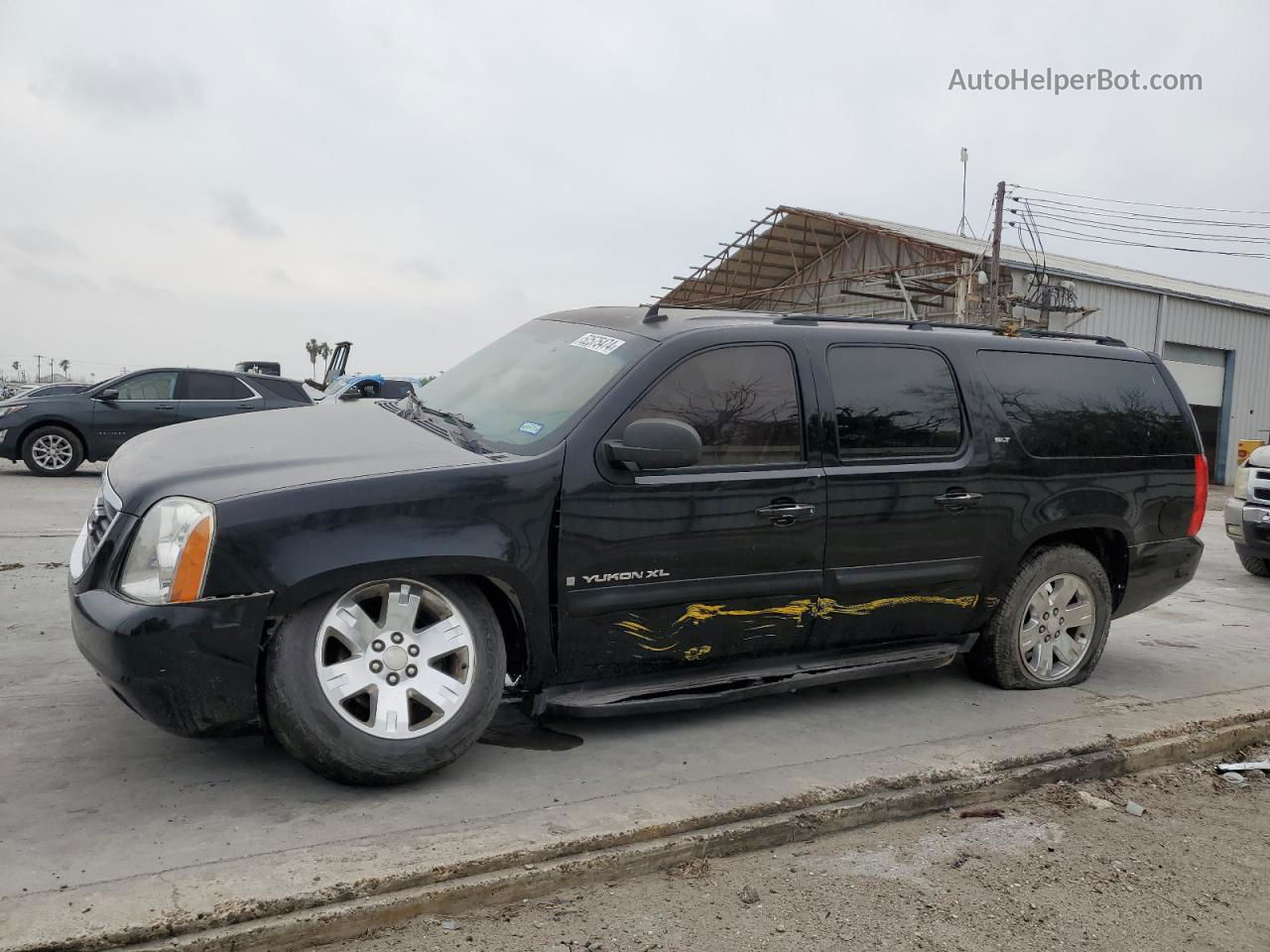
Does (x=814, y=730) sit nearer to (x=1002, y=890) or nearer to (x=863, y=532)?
(x=863, y=532)

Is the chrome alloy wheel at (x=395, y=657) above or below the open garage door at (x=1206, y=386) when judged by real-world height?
below

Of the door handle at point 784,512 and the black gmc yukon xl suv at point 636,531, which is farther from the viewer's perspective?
the door handle at point 784,512

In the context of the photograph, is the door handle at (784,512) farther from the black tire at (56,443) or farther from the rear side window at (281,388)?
the black tire at (56,443)

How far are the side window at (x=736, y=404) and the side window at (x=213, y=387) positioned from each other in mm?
12131

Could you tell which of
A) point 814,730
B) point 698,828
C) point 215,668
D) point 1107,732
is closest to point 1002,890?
point 698,828

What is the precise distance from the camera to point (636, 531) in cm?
382

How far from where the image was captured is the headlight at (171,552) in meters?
3.17

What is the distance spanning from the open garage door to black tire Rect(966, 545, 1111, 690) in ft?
82.6

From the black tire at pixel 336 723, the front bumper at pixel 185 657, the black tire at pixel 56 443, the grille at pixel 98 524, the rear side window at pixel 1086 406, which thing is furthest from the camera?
the black tire at pixel 56 443

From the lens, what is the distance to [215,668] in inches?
126

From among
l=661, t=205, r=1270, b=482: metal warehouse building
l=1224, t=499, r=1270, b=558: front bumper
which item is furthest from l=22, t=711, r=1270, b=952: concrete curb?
l=661, t=205, r=1270, b=482: metal warehouse building

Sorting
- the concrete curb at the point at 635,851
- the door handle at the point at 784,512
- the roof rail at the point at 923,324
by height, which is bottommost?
the concrete curb at the point at 635,851

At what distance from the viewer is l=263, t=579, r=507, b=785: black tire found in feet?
10.7

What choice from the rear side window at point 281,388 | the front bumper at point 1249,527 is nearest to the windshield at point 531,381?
the front bumper at point 1249,527
